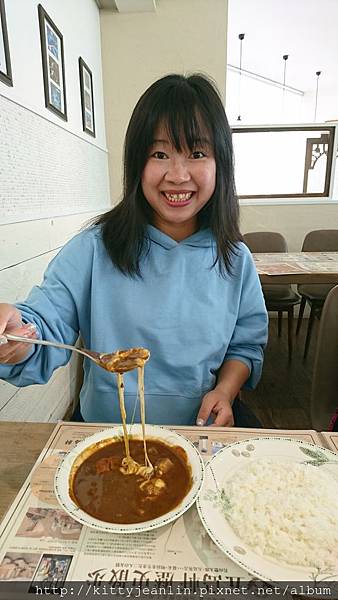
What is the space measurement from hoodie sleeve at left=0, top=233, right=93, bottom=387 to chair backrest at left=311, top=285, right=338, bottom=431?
2.74 feet

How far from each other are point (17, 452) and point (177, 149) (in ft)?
2.59

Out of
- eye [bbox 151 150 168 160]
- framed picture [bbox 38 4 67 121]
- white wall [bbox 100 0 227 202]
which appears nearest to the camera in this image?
eye [bbox 151 150 168 160]

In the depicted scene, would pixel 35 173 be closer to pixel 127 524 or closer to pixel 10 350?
pixel 10 350

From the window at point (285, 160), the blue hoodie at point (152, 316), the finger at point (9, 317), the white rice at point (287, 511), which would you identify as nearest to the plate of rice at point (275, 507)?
the white rice at point (287, 511)

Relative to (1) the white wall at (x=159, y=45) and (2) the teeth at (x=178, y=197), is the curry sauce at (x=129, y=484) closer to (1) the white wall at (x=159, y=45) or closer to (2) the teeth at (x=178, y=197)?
(2) the teeth at (x=178, y=197)

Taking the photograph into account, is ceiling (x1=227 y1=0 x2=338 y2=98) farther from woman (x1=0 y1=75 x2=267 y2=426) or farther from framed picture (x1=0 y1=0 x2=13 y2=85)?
woman (x1=0 y1=75 x2=267 y2=426)

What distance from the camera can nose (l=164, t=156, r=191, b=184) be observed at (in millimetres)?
975

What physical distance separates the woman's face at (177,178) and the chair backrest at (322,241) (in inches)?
109

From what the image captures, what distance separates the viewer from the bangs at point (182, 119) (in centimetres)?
96

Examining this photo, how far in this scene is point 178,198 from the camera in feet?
3.41

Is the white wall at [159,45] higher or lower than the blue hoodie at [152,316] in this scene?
higher

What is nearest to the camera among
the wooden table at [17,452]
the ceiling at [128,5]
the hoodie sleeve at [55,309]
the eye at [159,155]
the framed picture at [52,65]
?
the wooden table at [17,452]

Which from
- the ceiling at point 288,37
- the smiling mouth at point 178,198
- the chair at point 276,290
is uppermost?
the ceiling at point 288,37

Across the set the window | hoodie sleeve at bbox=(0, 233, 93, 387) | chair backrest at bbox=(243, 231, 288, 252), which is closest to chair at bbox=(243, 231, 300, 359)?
chair backrest at bbox=(243, 231, 288, 252)
